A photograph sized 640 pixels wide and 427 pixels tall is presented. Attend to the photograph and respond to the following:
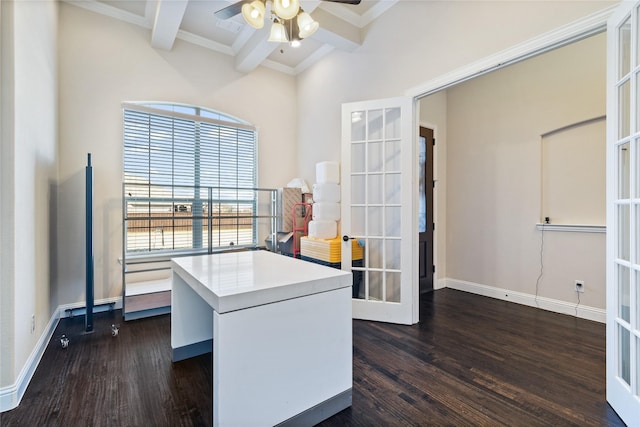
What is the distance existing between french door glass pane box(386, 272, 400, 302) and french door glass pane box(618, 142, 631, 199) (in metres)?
1.94

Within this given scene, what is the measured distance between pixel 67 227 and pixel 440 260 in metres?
4.93

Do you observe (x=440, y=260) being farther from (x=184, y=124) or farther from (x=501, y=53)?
(x=184, y=124)

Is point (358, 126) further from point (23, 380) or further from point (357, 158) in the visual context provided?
point (23, 380)

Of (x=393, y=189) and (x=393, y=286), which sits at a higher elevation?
(x=393, y=189)

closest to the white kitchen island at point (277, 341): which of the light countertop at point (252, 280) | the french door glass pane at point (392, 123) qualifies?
the light countertop at point (252, 280)

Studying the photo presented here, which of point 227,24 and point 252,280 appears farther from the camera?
point 227,24

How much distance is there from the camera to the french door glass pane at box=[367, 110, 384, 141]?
11.0ft

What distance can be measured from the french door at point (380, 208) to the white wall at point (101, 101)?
2.45 meters

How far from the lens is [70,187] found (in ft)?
10.9

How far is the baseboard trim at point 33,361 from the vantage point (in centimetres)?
179

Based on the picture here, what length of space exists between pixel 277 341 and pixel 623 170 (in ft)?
7.18

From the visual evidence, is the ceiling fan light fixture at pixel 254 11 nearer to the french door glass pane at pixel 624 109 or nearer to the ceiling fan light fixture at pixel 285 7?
the ceiling fan light fixture at pixel 285 7

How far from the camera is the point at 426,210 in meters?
4.39

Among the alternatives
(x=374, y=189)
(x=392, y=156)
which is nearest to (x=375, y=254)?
(x=374, y=189)
